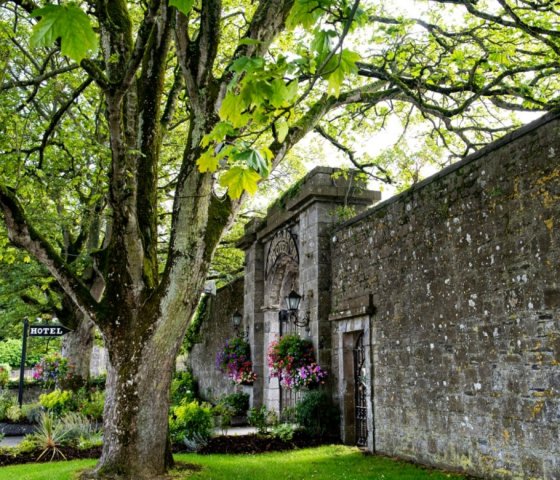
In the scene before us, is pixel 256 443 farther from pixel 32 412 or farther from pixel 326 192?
pixel 32 412

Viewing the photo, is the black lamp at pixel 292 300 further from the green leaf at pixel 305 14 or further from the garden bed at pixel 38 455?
the green leaf at pixel 305 14

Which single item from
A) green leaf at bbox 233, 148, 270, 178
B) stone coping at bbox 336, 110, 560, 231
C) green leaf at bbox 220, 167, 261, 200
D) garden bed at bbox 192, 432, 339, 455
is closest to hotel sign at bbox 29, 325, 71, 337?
garden bed at bbox 192, 432, 339, 455

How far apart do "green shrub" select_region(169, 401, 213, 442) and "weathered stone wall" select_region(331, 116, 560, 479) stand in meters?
2.74

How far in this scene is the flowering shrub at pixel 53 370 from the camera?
1478cm

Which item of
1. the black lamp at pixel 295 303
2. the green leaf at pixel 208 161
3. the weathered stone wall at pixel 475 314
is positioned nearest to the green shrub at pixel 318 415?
the weathered stone wall at pixel 475 314

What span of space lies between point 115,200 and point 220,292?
1150 cm

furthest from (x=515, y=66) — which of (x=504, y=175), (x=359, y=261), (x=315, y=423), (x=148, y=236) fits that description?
(x=315, y=423)

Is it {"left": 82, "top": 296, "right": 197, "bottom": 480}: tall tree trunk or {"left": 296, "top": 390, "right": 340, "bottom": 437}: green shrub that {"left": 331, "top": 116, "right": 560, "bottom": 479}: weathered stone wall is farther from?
{"left": 82, "top": 296, "right": 197, "bottom": 480}: tall tree trunk

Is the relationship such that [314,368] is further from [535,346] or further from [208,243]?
[535,346]

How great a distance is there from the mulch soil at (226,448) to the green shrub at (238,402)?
354cm

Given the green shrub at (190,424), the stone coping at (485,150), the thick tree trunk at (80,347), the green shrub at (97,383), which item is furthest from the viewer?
the green shrub at (97,383)

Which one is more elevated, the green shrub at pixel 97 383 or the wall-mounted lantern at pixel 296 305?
the wall-mounted lantern at pixel 296 305

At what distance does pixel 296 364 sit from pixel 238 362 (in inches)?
142

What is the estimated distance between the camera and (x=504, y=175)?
6.21m
